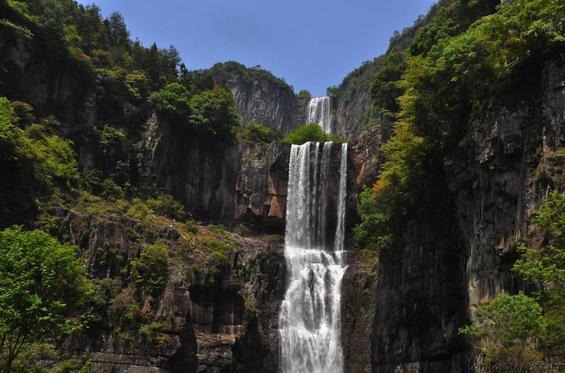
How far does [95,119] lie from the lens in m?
39.1

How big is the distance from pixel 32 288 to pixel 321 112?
56779mm

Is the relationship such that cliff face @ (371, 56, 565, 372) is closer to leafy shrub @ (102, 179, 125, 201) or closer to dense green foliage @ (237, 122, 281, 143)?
leafy shrub @ (102, 179, 125, 201)

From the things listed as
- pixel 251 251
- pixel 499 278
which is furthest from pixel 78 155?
pixel 499 278

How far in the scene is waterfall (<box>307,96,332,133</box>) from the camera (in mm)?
67750

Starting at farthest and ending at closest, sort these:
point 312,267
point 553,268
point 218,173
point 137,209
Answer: point 218,173 → point 312,267 → point 137,209 → point 553,268

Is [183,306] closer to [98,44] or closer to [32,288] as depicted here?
[32,288]

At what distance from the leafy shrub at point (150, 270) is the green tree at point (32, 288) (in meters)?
10.4

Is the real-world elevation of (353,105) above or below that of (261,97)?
below

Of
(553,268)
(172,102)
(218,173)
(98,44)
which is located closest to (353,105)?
(218,173)

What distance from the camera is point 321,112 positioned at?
227 feet

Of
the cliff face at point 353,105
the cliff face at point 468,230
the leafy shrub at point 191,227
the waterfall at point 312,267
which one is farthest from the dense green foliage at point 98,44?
the cliff face at point 468,230

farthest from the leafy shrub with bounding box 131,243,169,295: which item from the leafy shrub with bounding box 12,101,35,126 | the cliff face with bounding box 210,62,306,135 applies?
the cliff face with bounding box 210,62,306,135

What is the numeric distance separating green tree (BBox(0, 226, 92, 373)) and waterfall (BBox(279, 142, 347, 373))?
18.9 meters

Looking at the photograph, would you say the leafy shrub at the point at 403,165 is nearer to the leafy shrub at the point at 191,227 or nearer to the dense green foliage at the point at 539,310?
the dense green foliage at the point at 539,310
